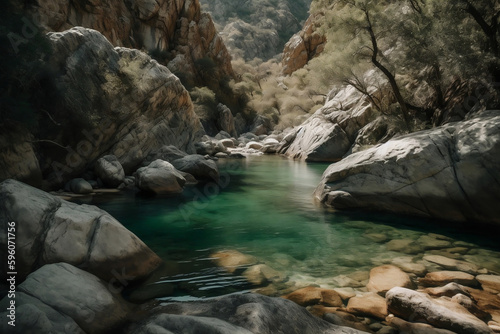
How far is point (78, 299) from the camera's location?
3779 mm

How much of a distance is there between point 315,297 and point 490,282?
3.21 metres

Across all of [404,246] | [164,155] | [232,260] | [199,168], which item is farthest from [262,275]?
[164,155]

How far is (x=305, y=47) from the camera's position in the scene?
57.5m

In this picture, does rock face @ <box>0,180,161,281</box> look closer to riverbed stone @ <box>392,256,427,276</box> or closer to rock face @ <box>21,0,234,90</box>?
riverbed stone @ <box>392,256,427,276</box>

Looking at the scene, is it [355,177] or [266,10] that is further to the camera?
[266,10]

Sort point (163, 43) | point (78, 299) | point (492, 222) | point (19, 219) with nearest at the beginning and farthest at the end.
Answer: point (78, 299) < point (19, 219) < point (492, 222) < point (163, 43)

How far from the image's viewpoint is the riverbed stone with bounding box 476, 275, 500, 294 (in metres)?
5.24

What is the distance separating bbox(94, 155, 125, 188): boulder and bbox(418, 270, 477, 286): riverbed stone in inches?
506

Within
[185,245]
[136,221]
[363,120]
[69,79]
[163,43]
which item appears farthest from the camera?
[163,43]

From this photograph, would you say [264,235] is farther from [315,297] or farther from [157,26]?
[157,26]

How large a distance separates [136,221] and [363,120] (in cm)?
2066

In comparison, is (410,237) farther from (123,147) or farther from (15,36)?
(123,147)

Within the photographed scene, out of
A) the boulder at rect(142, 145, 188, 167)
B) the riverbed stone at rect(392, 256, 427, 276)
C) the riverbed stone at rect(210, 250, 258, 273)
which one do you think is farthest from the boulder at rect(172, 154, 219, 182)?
the riverbed stone at rect(392, 256, 427, 276)

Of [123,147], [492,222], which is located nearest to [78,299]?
[492,222]
